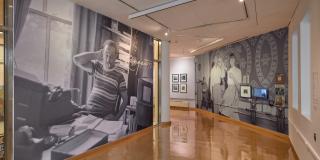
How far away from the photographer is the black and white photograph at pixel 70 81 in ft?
12.0

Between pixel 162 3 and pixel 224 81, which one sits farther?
pixel 224 81

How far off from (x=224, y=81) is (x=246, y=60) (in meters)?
1.62

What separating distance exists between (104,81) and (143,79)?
1894 mm

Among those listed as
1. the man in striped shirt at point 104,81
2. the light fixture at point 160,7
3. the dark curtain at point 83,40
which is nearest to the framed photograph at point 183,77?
the man in striped shirt at point 104,81

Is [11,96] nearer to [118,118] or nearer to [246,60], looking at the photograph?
[118,118]

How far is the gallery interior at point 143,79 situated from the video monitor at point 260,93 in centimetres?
3

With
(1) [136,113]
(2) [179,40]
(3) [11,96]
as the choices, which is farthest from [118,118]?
(2) [179,40]

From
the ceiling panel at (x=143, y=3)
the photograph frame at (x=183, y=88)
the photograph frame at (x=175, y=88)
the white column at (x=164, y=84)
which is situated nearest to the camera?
the ceiling panel at (x=143, y=3)

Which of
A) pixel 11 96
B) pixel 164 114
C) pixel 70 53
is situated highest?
pixel 70 53

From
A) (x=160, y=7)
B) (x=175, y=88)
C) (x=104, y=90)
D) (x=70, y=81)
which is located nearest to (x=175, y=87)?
(x=175, y=88)

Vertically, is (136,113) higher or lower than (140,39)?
lower

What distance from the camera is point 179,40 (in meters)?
8.39

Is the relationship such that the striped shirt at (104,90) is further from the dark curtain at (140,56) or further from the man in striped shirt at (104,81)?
the dark curtain at (140,56)

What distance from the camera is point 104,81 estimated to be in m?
5.44
